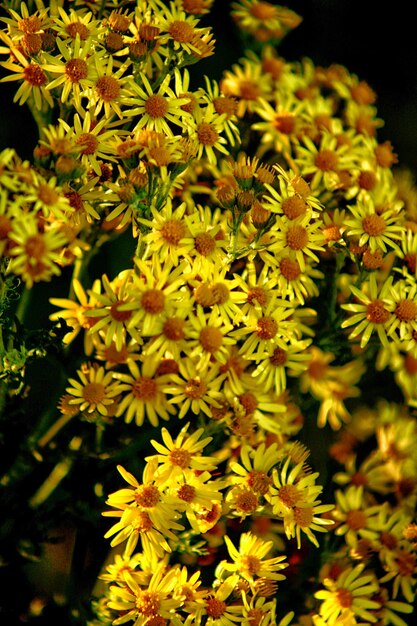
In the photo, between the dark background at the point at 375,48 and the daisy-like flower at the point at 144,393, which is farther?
the dark background at the point at 375,48

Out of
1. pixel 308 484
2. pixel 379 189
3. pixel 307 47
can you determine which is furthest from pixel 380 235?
pixel 307 47

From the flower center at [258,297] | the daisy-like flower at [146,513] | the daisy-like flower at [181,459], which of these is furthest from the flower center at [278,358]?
the daisy-like flower at [146,513]

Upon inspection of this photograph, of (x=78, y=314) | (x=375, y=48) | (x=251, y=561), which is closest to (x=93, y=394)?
(x=78, y=314)

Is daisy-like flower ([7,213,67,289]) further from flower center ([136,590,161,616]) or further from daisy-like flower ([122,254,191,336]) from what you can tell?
flower center ([136,590,161,616])

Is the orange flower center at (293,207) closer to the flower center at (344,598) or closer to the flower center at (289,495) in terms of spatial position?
the flower center at (289,495)

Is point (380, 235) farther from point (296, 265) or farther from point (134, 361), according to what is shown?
point (134, 361)

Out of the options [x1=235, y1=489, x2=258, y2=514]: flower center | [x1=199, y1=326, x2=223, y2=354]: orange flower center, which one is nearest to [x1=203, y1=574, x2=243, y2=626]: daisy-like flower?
[x1=235, y1=489, x2=258, y2=514]: flower center

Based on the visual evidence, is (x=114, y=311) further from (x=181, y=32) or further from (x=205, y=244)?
(x=181, y=32)
